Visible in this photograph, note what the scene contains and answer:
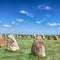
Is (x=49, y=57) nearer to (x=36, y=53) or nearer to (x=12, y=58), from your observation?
(x=36, y=53)

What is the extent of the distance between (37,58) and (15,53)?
10.9ft

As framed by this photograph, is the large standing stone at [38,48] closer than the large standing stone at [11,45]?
Yes

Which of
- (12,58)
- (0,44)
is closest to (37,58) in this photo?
(12,58)

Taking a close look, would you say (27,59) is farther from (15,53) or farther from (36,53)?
(15,53)

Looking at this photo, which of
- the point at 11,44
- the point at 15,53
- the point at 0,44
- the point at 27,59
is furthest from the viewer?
the point at 0,44

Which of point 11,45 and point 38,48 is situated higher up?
point 11,45

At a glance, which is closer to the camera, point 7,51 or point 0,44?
point 7,51

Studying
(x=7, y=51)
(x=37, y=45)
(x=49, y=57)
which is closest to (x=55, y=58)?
(x=49, y=57)

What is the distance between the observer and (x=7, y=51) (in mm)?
25719

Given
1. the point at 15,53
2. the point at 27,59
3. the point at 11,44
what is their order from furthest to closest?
1. the point at 11,44
2. the point at 15,53
3. the point at 27,59

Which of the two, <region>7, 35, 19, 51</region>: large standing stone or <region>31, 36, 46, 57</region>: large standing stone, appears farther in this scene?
<region>7, 35, 19, 51</region>: large standing stone

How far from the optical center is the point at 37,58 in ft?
72.6

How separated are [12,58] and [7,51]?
371cm

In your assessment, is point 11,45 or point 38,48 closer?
point 38,48
